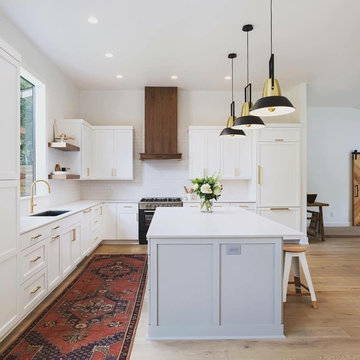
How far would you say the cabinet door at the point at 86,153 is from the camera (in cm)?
486

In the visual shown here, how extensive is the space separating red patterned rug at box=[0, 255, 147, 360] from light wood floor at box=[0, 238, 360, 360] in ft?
0.37

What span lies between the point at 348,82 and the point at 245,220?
168 inches

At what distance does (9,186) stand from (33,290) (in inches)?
42.9

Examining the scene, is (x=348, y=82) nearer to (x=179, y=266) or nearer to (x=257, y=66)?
(x=257, y=66)

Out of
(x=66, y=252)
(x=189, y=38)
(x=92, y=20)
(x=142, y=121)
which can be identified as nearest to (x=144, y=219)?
(x=66, y=252)

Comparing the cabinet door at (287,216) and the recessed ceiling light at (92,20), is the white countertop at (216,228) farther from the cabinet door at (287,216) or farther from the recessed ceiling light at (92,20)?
the cabinet door at (287,216)

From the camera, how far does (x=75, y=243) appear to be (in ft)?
12.2

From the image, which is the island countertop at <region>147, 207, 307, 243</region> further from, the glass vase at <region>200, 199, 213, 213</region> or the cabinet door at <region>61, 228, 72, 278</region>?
the cabinet door at <region>61, 228, 72, 278</region>

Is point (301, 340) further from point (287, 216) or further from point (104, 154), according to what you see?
point (104, 154)

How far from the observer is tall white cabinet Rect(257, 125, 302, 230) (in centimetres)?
511

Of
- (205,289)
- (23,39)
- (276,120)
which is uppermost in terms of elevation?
(23,39)

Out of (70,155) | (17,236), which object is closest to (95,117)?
(70,155)

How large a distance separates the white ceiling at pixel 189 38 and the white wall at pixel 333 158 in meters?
2.03

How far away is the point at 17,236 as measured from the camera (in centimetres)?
227
